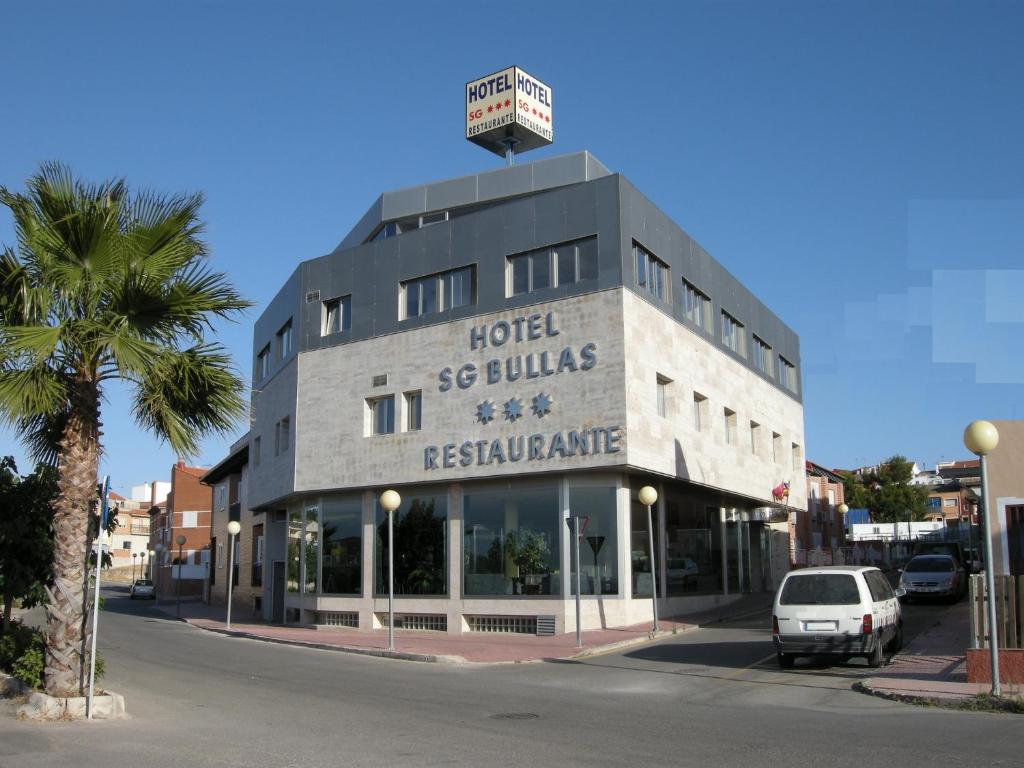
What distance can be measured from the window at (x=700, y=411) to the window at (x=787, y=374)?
11.0 m

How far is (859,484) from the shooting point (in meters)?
87.2

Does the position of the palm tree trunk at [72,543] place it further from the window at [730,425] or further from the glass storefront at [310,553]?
the window at [730,425]

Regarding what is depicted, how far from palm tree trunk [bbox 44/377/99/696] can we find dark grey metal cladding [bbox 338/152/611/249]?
22.3 m

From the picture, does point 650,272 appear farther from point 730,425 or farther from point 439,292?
point 730,425

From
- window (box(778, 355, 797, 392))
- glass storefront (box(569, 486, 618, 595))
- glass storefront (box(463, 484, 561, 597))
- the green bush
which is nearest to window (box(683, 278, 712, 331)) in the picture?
glass storefront (box(569, 486, 618, 595))

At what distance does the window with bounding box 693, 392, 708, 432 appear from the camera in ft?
103

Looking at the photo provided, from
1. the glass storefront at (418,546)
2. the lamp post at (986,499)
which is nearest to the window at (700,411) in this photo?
the glass storefront at (418,546)

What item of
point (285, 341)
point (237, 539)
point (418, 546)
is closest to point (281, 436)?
point (285, 341)

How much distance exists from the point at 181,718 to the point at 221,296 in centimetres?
562

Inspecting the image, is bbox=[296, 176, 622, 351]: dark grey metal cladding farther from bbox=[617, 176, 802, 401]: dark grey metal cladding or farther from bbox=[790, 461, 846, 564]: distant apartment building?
bbox=[790, 461, 846, 564]: distant apartment building

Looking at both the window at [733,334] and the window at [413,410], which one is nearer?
the window at [413,410]

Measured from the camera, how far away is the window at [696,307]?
31.0 m

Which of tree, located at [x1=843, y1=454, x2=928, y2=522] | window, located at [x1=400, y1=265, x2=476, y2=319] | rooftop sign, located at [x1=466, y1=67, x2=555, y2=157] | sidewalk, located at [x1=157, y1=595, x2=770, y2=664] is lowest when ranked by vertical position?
sidewalk, located at [x1=157, y1=595, x2=770, y2=664]

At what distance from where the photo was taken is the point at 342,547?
31.6 m
